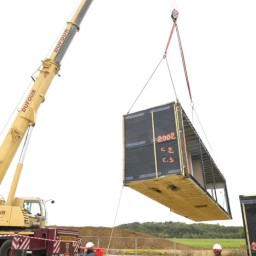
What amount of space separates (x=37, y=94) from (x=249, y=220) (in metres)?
10.1

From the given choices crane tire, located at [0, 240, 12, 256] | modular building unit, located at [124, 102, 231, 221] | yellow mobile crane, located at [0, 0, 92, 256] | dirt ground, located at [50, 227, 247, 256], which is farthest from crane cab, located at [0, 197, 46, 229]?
dirt ground, located at [50, 227, 247, 256]

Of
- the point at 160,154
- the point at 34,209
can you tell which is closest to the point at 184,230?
the point at 34,209

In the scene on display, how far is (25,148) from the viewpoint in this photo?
1355 cm

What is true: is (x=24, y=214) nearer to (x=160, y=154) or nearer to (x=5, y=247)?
(x=5, y=247)

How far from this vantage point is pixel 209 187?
16.3 m

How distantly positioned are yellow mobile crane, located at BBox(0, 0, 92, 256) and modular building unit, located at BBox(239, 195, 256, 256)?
7389 millimetres

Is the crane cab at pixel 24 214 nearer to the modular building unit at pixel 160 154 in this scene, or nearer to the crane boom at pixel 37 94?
the crane boom at pixel 37 94

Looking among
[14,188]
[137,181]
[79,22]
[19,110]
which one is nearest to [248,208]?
[137,181]

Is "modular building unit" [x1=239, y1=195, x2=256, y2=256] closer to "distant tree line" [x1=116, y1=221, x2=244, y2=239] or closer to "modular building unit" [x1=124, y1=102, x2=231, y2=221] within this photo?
"modular building unit" [x1=124, y1=102, x2=231, y2=221]

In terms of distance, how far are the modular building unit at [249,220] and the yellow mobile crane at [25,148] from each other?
7389mm

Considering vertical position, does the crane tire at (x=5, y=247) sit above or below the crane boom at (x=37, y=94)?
below

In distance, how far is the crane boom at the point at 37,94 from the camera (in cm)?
1323

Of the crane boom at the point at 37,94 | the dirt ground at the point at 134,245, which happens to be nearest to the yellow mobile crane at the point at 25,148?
the crane boom at the point at 37,94

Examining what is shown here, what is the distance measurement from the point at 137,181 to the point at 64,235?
461cm
